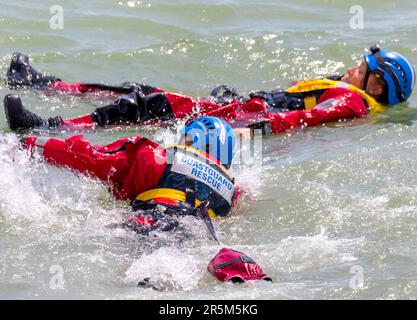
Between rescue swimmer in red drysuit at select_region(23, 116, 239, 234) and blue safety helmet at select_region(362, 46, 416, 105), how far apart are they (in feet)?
12.9

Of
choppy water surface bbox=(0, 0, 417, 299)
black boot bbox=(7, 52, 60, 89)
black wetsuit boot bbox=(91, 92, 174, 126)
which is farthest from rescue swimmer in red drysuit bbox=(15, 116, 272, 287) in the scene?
black boot bbox=(7, 52, 60, 89)

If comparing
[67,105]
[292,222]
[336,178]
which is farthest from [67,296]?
[67,105]

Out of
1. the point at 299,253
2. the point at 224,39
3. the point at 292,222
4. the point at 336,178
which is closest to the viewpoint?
the point at 299,253

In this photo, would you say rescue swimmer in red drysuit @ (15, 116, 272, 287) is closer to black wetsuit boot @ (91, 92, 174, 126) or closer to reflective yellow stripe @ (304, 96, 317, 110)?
black wetsuit boot @ (91, 92, 174, 126)

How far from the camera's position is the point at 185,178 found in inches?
277

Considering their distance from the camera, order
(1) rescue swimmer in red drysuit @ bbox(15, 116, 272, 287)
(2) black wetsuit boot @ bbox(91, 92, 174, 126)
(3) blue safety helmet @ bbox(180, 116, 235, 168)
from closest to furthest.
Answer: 1. (1) rescue swimmer in red drysuit @ bbox(15, 116, 272, 287)
2. (3) blue safety helmet @ bbox(180, 116, 235, 168)
3. (2) black wetsuit boot @ bbox(91, 92, 174, 126)

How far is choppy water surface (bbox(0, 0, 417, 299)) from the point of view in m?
6.10

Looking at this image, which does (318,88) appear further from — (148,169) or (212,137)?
(148,169)

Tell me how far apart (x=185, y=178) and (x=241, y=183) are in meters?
1.19

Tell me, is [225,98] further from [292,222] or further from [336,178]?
[292,222]

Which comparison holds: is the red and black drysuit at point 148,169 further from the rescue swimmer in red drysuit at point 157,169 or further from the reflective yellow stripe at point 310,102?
the reflective yellow stripe at point 310,102

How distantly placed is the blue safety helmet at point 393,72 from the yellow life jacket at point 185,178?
158 inches

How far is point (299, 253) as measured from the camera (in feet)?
21.8

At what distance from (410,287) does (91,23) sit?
864 cm
